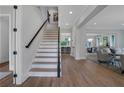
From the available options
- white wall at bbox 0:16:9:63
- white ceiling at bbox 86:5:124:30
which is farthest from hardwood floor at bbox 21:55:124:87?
white wall at bbox 0:16:9:63

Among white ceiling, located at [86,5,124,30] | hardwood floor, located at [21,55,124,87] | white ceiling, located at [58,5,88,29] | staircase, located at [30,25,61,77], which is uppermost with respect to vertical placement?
white ceiling, located at [58,5,88,29]

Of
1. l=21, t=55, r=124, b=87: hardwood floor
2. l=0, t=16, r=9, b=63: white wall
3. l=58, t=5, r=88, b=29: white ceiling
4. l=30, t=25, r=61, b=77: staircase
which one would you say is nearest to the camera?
l=21, t=55, r=124, b=87: hardwood floor

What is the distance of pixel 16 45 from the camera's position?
153 inches

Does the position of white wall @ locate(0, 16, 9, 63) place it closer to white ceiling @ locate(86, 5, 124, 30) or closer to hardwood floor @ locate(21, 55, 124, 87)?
hardwood floor @ locate(21, 55, 124, 87)

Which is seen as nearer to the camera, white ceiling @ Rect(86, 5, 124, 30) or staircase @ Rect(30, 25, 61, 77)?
staircase @ Rect(30, 25, 61, 77)

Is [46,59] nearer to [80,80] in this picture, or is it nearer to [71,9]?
[80,80]

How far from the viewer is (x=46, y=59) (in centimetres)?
580

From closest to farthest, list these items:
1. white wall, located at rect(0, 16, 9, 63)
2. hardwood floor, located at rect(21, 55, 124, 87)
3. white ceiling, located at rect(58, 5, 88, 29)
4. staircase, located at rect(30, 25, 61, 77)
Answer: hardwood floor, located at rect(21, 55, 124, 87)
staircase, located at rect(30, 25, 61, 77)
white ceiling, located at rect(58, 5, 88, 29)
white wall, located at rect(0, 16, 9, 63)

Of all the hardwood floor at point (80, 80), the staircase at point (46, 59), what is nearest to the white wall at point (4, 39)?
the staircase at point (46, 59)

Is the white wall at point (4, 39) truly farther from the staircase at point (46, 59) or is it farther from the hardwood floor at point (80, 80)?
the hardwood floor at point (80, 80)

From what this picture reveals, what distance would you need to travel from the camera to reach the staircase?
4.84 m
